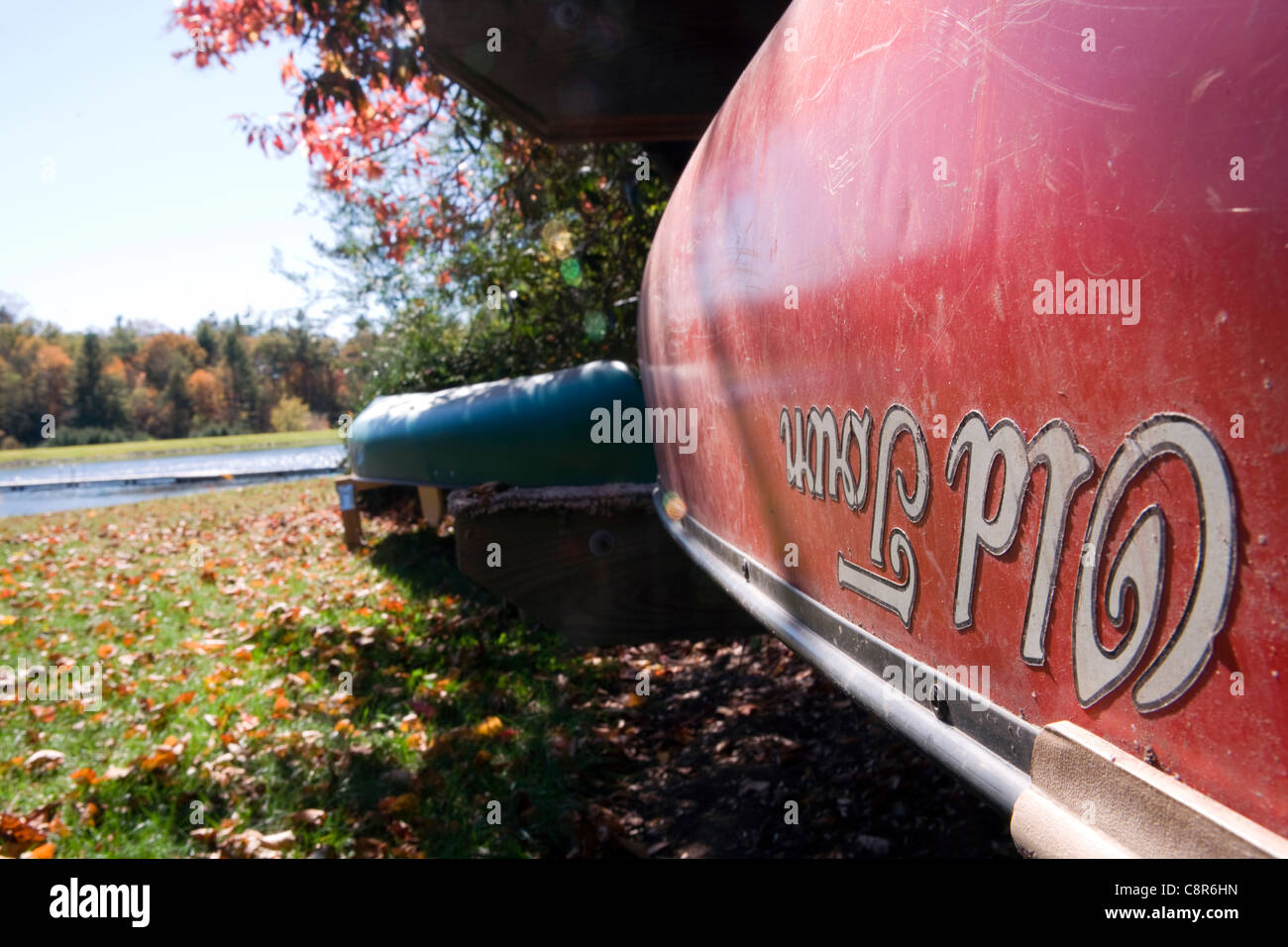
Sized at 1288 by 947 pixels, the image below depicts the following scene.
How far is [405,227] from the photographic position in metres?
8.74

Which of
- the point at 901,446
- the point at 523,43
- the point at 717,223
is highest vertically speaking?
the point at 523,43

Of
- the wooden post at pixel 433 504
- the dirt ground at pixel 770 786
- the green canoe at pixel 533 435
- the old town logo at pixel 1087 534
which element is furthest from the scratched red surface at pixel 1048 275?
the wooden post at pixel 433 504

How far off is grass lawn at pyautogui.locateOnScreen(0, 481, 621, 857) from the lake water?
5005mm

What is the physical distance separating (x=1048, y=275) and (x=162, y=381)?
216 ft

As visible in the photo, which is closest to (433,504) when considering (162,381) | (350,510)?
(350,510)

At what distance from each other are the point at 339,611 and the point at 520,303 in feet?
8.67

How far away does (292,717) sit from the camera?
3.72 meters

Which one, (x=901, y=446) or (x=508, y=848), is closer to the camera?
(x=901, y=446)

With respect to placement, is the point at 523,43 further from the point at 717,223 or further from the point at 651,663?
the point at 651,663

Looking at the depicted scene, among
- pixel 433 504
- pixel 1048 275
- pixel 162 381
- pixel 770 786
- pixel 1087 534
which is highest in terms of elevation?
pixel 162 381

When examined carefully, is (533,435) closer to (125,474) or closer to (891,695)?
(891,695)

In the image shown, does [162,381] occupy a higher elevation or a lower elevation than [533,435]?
higher

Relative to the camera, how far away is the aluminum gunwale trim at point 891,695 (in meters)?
0.95
